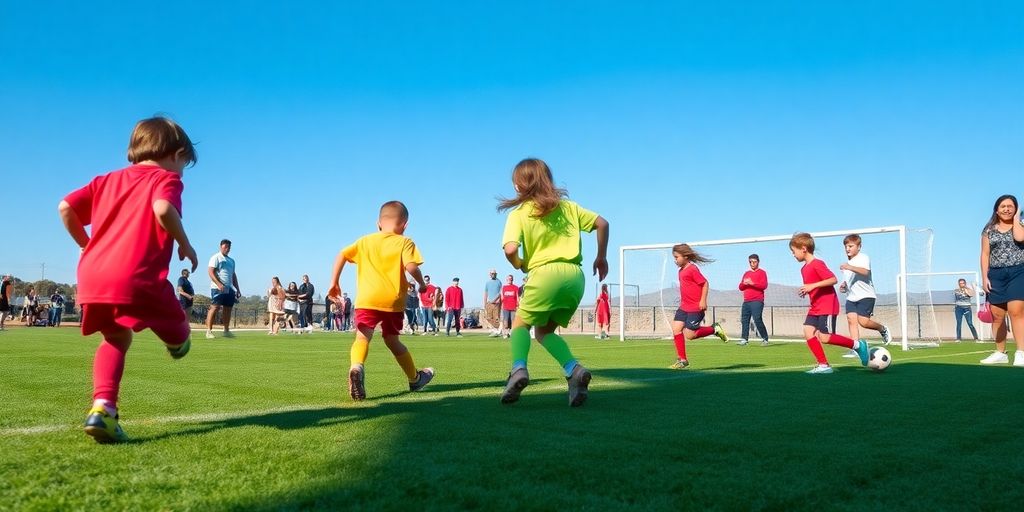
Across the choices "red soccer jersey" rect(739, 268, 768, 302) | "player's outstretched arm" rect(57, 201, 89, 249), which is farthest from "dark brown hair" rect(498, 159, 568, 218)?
"red soccer jersey" rect(739, 268, 768, 302)

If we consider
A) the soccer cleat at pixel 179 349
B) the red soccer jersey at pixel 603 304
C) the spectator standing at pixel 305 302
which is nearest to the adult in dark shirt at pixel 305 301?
the spectator standing at pixel 305 302

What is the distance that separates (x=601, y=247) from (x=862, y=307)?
851 cm

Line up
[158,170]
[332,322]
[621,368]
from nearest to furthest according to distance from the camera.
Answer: [158,170] → [621,368] → [332,322]

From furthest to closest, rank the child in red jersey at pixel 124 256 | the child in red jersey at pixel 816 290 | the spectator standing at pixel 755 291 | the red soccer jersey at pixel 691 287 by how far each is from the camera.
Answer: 1. the spectator standing at pixel 755 291
2. the red soccer jersey at pixel 691 287
3. the child in red jersey at pixel 816 290
4. the child in red jersey at pixel 124 256

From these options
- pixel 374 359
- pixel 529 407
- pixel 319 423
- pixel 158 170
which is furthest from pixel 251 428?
pixel 374 359

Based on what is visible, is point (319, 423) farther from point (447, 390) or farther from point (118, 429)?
point (447, 390)

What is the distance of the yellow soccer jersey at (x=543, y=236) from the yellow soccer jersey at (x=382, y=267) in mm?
940

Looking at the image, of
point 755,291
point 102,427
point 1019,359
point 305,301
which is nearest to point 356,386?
point 102,427

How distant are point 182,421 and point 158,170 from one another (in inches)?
52.9

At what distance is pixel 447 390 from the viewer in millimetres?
5770

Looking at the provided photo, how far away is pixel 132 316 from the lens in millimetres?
→ 3354

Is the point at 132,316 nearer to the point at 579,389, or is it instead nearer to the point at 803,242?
the point at 579,389

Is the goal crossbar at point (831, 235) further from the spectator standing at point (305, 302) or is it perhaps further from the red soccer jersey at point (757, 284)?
A: the spectator standing at point (305, 302)

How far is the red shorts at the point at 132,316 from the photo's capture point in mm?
3322
